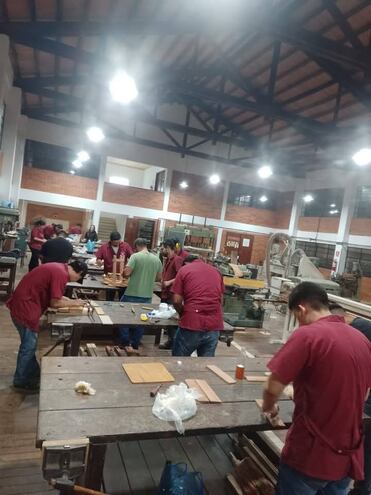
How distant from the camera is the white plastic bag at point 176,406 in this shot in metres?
1.86

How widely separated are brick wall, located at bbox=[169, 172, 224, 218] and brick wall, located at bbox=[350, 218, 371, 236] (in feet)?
18.5

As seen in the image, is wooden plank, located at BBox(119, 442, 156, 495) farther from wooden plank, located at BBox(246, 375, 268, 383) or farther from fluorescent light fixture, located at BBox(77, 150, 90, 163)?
fluorescent light fixture, located at BBox(77, 150, 90, 163)

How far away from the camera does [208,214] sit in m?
15.9

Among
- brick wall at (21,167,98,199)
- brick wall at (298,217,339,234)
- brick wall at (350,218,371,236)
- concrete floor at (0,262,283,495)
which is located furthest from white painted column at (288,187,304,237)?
concrete floor at (0,262,283,495)

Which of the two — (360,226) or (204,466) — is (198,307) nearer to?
(204,466)

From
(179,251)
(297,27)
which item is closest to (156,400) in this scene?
(179,251)

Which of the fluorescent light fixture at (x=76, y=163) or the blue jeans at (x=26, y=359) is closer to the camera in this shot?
the blue jeans at (x=26, y=359)

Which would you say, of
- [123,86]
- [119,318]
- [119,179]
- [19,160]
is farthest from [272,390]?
[119,179]

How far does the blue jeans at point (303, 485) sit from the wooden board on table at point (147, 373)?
2.88 ft

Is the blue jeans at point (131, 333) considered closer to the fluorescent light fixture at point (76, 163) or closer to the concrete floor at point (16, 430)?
the concrete floor at point (16, 430)

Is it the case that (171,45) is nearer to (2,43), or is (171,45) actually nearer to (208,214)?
(2,43)

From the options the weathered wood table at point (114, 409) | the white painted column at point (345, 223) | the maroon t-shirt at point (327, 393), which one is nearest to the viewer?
the maroon t-shirt at point (327, 393)

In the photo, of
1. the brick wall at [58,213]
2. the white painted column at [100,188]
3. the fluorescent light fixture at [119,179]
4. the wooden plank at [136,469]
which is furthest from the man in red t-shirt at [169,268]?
the fluorescent light fixture at [119,179]

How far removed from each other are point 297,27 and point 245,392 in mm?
5975
